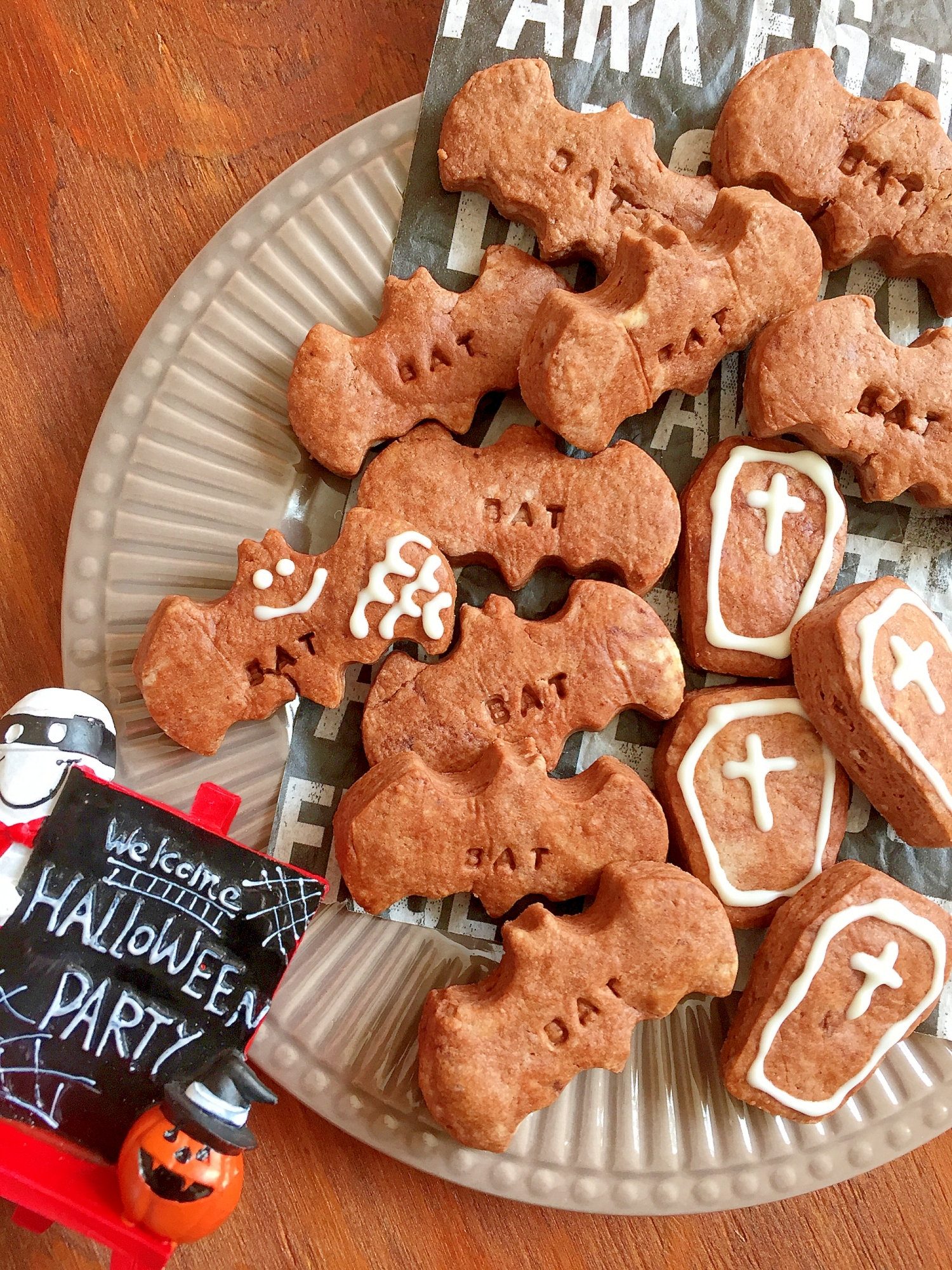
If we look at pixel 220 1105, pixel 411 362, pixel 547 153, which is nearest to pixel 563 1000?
pixel 220 1105

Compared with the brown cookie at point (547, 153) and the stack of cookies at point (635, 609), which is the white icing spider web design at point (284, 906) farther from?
the brown cookie at point (547, 153)

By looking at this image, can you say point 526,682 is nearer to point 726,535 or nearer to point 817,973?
point 726,535

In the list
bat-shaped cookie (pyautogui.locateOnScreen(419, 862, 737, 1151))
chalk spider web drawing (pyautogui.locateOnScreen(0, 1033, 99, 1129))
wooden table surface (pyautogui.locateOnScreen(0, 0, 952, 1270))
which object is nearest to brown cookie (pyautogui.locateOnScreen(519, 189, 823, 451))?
wooden table surface (pyautogui.locateOnScreen(0, 0, 952, 1270))

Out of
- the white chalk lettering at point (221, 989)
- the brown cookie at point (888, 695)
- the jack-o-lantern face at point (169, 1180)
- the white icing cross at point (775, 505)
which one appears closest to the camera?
the jack-o-lantern face at point (169, 1180)

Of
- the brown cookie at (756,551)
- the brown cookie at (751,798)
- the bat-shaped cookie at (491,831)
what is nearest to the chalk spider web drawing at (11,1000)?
the bat-shaped cookie at (491,831)

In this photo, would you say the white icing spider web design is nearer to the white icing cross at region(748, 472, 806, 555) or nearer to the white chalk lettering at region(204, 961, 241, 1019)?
the white chalk lettering at region(204, 961, 241, 1019)

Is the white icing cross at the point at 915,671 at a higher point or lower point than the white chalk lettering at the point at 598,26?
lower

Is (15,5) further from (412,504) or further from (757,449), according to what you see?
(757,449)
